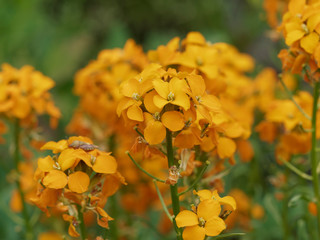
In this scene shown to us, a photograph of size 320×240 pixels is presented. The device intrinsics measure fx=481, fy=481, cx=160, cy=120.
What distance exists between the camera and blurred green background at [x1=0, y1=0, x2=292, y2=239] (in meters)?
4.39

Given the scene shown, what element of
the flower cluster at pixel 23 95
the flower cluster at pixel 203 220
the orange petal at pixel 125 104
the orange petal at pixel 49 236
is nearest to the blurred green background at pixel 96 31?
the orange petal at pixel 49 236

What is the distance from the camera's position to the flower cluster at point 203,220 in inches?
53.9

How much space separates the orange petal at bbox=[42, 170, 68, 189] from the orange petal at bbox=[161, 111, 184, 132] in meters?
0.35

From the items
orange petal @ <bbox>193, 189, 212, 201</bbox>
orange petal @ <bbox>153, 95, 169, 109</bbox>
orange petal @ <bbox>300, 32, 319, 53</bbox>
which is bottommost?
orange petal @ <bbox>193, 189, 212, 201</bbox>

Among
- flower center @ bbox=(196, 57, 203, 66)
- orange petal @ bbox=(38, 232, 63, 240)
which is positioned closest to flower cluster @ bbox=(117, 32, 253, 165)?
flower center @ bbox=(196, 57, 203, 66)

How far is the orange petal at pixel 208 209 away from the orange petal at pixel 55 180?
16.1 inches

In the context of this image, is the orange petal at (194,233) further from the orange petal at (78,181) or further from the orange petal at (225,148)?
the orange petal at (225,148)

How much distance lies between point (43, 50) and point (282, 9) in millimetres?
3206

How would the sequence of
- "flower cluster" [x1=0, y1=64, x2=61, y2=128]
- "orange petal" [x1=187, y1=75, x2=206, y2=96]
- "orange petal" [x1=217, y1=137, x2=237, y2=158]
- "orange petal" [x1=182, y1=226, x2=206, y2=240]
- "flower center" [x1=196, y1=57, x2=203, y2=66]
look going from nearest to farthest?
"orange petal" [x1=182, y1=226, x2=206, y2=240], "orange petal" [x1=187, y1=75, x2=206, y2=96], "orange petal" [x1=217, y1=137, x2=237, y2=158], "flower center" [x1=196, y1=57, x2=203, y2=66], "flower cluster" [x1=0, y1=64, x2=61, y2=128]

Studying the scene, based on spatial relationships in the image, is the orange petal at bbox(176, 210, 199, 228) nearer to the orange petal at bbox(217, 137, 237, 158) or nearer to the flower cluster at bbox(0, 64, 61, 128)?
the orange petal at bbox(217, 137, 237, 158)

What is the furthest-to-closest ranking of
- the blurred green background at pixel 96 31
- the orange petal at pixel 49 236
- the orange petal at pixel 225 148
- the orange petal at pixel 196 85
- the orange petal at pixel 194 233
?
the blurred green background at pixel 96 31
the orange petal at pixel 49 236
the orange petal at pixel 225 148
the orange petal at pixel 196 85
the orange petal at pixel 194 233

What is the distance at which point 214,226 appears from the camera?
138 centimetres

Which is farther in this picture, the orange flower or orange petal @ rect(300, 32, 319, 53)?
orange petal @ rect(300, 32, 319, 53)

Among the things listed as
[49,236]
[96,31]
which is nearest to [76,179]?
[49,236]
